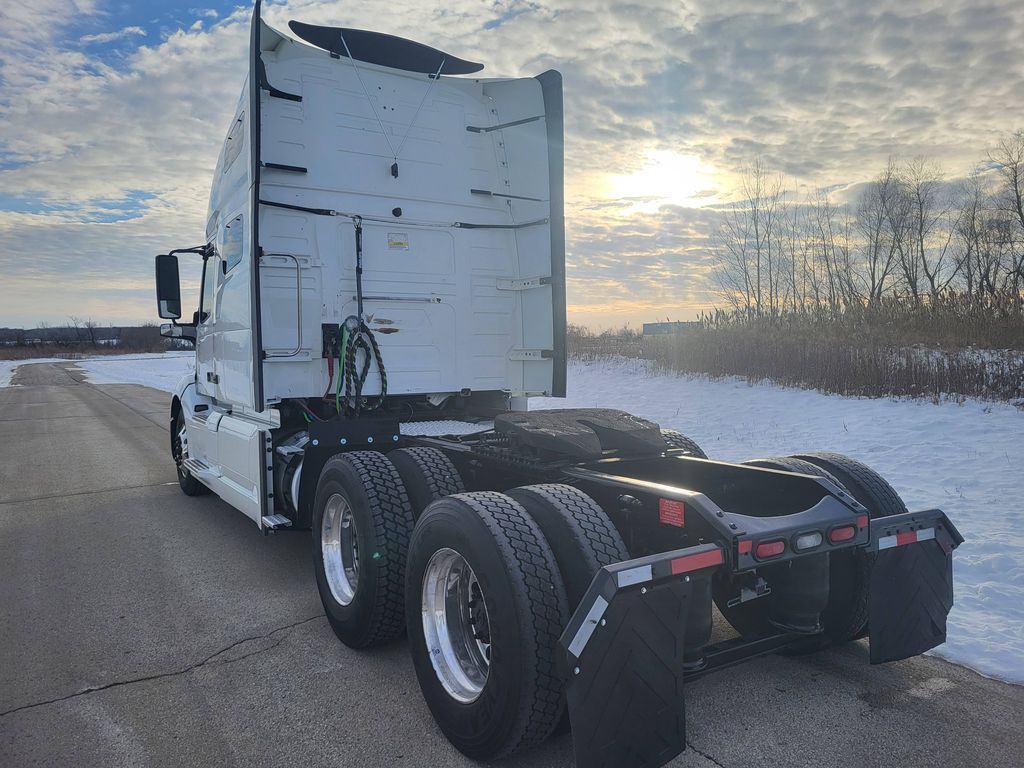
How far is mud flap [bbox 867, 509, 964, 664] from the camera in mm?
2961

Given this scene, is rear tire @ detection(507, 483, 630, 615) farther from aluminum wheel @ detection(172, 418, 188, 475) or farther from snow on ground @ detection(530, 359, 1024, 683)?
aluminum wheel @ detection(172, 418, 188, 475)

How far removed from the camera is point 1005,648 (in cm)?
353

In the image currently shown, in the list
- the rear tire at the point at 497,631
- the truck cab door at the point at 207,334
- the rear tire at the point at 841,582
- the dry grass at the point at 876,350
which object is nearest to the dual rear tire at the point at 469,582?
the rear tire at the point at 497,631

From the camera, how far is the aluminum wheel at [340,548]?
157 inches

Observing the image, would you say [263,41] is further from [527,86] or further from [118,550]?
[118,550]

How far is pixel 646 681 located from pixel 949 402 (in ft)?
32.5

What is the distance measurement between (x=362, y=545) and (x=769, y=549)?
2059 mm

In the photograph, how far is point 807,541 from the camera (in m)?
2.67

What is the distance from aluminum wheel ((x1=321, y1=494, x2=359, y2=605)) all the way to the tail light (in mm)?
2354

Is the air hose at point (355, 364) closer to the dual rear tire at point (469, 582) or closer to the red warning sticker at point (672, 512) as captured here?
the dual rear tire at point (469, 582)

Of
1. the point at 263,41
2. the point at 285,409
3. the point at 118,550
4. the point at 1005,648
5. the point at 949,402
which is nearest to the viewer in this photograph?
the point at 1005,648

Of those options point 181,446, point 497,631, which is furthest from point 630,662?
point 181,446

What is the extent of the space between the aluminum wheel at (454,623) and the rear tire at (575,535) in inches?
16.4

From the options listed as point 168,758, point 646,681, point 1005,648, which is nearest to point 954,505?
point 1005,648
